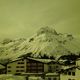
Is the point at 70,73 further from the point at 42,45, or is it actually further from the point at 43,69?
the point at 42,45

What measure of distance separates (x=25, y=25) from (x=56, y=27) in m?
0.70

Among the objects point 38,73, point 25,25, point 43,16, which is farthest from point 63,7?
point 38,73

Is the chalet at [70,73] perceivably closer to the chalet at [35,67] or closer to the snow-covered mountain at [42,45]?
the chalet at [35,67]

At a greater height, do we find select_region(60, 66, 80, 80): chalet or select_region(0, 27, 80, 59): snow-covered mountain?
select_region(0, 27, 80, 59): snow-covered mountain

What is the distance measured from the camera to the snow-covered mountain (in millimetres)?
6184

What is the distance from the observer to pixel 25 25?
6473 millimetres

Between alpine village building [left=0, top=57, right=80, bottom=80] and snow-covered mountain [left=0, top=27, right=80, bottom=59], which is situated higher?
snow-covered mountain [left=0, top=27, right=80, bottom=59]

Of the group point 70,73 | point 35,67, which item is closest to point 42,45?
point 35,67

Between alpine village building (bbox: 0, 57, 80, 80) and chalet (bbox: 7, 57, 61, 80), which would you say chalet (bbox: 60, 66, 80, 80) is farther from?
chalet (bbox: 7, 57, 61, 80)

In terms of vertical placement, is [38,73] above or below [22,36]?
below

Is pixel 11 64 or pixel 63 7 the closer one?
pixel 11 64

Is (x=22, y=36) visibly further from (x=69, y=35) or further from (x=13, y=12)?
(x=69, y=35)

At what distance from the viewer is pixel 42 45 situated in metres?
6.23

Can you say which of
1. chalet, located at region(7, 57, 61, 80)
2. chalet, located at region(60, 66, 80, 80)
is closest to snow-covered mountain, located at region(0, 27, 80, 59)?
chalet, located at region(7, 57, 61, 80)
